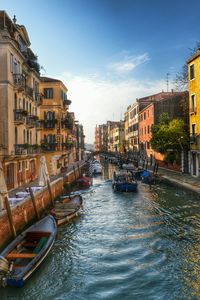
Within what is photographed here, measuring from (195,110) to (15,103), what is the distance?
58.4 feet

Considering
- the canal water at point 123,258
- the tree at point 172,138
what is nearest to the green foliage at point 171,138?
the tree at point 172,138

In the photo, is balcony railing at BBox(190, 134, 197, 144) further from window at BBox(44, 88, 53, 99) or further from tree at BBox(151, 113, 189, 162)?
window at BBox(44, 88, 53, 99)

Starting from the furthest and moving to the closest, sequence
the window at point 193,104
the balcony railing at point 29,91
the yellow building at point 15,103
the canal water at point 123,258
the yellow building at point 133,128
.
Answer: the yellow building at point 133,128, the window at point 193,104, the balcony railing at point 29,91, the yellow building at point 15,103, the canal water at point 123,258

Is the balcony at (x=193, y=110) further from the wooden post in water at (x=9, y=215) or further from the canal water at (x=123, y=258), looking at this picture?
the wooden post in water at (x=9, y=215)

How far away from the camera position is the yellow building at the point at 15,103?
24453 mm

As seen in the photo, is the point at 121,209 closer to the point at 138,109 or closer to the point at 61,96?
the point at 61,96

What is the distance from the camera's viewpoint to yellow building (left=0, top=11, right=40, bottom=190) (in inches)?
963

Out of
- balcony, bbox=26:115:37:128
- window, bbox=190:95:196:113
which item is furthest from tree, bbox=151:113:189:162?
balcony, bbox=26:115:37:128

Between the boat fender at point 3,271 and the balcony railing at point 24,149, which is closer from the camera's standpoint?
the boat fender at point 3,271

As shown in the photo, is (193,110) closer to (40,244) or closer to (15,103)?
(15,103)

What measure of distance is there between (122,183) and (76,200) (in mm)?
8445

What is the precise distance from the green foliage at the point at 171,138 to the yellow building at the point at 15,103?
47.2 ft

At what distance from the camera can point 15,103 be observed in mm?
26953

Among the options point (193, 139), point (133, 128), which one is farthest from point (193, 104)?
point (133, 128)
